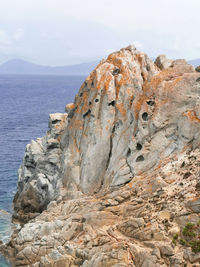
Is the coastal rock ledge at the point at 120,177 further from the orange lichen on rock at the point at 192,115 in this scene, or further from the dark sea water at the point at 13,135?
the dark sea water at the point at 13,135

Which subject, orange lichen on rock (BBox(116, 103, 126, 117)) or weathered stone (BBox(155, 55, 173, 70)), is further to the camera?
weathered stone (BBox(155, 55, 173, 70))

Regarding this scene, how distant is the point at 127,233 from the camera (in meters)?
30.6

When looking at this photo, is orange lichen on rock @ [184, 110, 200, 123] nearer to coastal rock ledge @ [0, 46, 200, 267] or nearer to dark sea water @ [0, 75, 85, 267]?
coastal rock ledge @ [0, 46, 200, 267]

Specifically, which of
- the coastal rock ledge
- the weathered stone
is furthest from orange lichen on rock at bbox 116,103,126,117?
the weathered stone

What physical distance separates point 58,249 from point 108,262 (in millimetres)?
5996

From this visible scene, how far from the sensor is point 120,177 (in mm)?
38531

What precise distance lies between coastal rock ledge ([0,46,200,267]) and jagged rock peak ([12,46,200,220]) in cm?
12

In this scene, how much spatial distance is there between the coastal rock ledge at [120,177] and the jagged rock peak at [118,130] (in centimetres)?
12

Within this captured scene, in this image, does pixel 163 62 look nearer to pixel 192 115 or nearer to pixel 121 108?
pixel 121 108

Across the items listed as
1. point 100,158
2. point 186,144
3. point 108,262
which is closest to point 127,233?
point 108,262

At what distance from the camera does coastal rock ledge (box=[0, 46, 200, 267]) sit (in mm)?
28828

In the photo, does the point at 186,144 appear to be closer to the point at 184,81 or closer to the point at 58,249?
the point at 184,81

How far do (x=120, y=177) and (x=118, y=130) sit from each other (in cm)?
624

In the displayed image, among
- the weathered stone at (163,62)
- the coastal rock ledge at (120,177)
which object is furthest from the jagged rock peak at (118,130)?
the weathered stone at (163,62)
